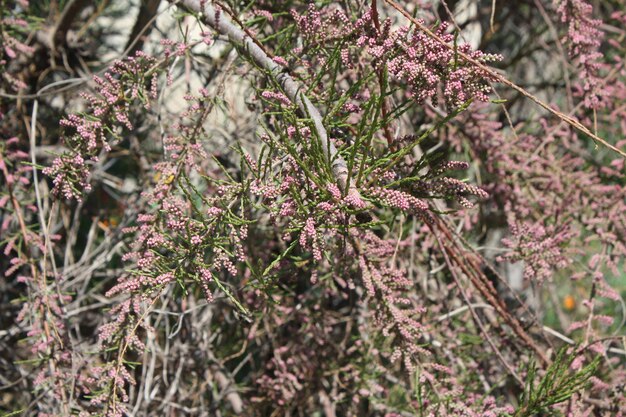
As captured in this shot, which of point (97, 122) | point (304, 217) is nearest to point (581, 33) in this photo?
point (304, 217)

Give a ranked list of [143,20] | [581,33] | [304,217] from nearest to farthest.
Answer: [304,217], [581,33], [143,20]

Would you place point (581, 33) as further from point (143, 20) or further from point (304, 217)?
point (143, 20)

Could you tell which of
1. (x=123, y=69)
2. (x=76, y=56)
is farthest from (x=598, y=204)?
(x=76, y=56)

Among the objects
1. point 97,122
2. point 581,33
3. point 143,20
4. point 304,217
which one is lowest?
point 304,217

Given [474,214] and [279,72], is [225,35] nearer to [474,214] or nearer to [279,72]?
[279,72]

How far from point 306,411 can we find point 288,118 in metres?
0.92

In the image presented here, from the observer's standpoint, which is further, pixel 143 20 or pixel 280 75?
pixel 143 20

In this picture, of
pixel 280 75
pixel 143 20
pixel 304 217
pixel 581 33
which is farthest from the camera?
pixel 143 20

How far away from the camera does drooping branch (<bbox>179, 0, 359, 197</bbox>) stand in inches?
36.6

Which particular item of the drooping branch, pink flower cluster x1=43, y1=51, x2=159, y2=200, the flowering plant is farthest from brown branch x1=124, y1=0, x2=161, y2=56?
pink flower cluster x1=43, y1=51, x2=159, y2=200

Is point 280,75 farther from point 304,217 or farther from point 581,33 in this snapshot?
point 581,33

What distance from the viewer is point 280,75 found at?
1104mm

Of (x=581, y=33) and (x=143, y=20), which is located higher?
(x=143, y=20)

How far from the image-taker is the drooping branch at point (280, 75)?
0.93 m
